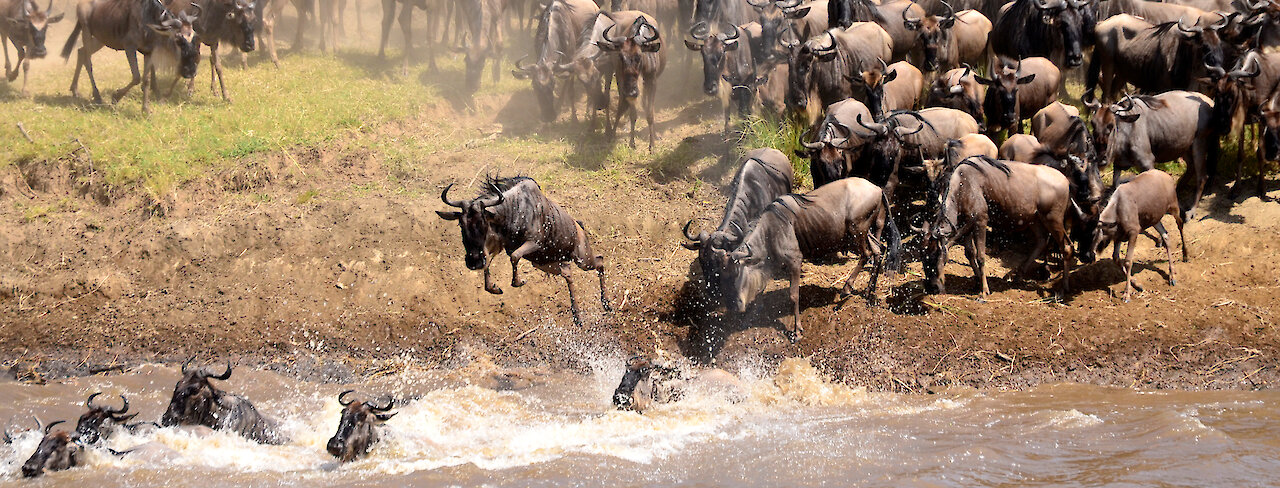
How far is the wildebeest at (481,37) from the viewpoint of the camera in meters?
14.9

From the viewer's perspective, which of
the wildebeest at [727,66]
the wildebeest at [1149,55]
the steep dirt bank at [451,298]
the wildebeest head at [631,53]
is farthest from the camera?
the wildebeest at [727,66]

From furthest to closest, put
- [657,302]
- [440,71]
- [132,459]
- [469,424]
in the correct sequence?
[440,71]
[657,302]
[469,424]
[132,459]

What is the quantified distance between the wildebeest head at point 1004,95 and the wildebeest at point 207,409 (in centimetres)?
780

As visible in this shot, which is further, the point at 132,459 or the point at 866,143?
the point at 866,143

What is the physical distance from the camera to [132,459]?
21.7ft

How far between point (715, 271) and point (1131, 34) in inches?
256

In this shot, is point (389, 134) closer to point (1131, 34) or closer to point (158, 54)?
point (158, 54)

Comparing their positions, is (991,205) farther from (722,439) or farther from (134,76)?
(134,76)

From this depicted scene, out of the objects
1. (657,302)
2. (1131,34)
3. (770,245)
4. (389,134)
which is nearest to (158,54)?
(389,134)

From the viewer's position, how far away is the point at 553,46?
13.6 metres

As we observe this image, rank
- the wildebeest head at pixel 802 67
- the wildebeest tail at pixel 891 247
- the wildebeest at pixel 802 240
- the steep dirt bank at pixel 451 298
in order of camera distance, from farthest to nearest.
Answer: the wildebeest head at pixel 802 67, the wildebeest tail at pixel 891 247, the wildebeest at pixel 802 240, the steep dirt bank at pixel 451 298

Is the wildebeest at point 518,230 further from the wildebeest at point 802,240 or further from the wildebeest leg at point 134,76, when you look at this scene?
the wildebeest leg at point 134,76

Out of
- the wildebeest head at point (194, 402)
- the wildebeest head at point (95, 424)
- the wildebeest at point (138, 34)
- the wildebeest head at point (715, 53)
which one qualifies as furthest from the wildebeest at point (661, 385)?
the wildebeest at point (138, 34)

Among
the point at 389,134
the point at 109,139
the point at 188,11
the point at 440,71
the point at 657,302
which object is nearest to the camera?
the point at 657,302
